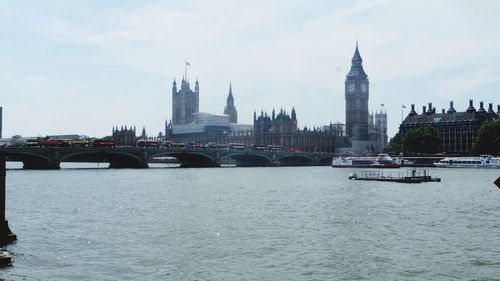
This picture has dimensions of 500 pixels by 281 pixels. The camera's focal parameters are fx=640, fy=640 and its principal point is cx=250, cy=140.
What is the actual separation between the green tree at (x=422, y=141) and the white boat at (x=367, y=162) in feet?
59.9

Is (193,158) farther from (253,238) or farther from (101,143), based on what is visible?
(253,238)

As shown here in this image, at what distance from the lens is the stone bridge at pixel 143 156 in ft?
367

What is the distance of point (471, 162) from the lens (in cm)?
14625

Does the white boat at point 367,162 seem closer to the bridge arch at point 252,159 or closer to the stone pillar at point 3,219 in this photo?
the bridge arch at point 252,159

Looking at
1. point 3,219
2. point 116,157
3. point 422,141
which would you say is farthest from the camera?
point 422,141

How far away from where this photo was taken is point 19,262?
25.7 metres

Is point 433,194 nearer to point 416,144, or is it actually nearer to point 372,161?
point 372,161

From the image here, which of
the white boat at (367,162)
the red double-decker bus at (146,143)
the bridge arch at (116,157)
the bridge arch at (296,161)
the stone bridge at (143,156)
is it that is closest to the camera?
the stone bridge at (143,156)

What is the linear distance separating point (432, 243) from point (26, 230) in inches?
838

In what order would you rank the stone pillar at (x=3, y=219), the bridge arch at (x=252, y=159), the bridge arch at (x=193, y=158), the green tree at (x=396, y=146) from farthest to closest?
1. the green tree at (x=396, y=146)
2. the bridge arch at (x=252, y=159)
3. the bridge arch at (x=193, y=158)
4. the stone pillar at (x=3, y=219)

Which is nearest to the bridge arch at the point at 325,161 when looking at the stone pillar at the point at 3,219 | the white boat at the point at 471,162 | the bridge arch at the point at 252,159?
the bridge arch at the point at 252,159

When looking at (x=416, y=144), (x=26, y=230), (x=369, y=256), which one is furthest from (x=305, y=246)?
(x=416, y=144)

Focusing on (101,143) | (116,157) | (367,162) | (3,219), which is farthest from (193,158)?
(3,219)

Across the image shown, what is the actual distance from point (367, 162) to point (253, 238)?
12423cm
